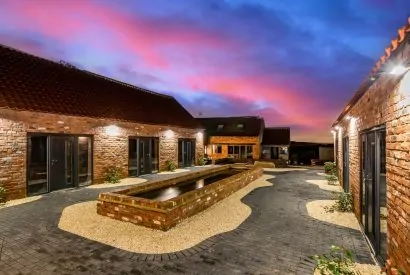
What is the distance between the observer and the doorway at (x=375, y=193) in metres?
4.66

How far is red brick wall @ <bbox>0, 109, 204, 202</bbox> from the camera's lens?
8.70 m

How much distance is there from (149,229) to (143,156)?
9.83 meters

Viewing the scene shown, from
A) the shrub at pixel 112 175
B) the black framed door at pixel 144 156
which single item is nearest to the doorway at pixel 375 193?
the shrub at pixel 112 175

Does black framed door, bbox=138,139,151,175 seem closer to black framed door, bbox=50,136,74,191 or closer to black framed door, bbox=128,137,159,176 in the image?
black framed door, bbox=128,137,159,176

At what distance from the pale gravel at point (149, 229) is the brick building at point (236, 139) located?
2079cm

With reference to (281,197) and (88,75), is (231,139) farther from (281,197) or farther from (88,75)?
(281,197)

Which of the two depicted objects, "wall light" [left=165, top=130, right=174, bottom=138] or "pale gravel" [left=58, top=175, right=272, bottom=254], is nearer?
"pale gravel" [left=58, top=175, right=272, bottom=254]

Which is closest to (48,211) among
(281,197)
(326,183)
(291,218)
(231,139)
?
(291,218)

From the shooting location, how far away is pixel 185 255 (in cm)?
470

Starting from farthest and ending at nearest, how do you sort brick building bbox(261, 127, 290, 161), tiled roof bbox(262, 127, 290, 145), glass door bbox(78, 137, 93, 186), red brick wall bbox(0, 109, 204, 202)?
1. tiled roof bbox(262, 127, 290, 145)
2. brick building bbox(261, 127, 290, 161)
3. glass door bbox(78, 137, 93, 186)
4. red brick wall bbox(0, 109, 204, 202)

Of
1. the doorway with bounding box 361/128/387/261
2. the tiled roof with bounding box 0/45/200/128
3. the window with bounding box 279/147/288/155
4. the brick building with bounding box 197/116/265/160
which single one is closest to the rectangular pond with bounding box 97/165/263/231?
the doorway with bounding box 361/128/387/261

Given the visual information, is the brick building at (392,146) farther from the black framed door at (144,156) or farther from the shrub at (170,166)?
the shrub at (170,166)

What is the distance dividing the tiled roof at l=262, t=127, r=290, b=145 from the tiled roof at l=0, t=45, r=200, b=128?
52.7ft

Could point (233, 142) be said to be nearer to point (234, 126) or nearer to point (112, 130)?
point (234, 126)
